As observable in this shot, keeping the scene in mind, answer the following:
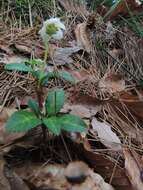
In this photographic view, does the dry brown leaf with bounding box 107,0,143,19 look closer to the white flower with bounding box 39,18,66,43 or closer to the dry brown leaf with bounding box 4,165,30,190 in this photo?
the white flower with bounding box 39,18,66,43

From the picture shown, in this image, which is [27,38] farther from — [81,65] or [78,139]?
[78,139]

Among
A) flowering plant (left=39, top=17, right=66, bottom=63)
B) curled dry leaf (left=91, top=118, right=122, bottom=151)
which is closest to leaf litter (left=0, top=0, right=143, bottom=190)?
curled dry leaf (left=91, top=118, right=122, bottom=151)

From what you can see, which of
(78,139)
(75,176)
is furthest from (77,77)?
(75,176)

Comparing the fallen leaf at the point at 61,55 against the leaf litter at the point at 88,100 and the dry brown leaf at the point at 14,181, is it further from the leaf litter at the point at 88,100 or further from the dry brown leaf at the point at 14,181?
the dry brown leaf at the point at 14,181

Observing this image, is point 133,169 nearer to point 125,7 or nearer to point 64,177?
point 64,177

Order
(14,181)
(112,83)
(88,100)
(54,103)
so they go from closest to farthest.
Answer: (14,181) < (54,103) < (88,100) < (112,83)

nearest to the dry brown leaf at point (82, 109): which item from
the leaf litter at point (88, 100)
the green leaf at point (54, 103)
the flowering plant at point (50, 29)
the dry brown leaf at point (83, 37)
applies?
the leaf litter at point (88, 100)

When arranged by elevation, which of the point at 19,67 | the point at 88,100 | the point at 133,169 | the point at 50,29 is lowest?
the point at 133,169

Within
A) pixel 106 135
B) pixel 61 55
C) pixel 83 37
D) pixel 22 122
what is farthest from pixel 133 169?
pixel 83 37
